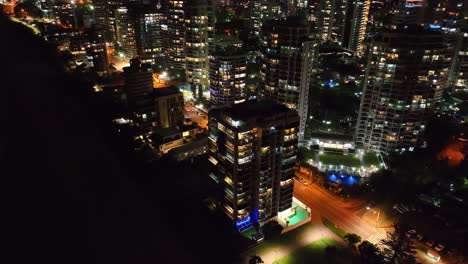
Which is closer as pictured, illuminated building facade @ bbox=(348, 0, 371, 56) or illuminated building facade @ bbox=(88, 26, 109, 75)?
illuminated building facade @ bbox=(88, 26, 109, 75)

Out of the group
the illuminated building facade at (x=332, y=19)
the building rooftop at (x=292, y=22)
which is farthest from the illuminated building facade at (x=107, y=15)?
the building rooftop at (x=292, y=22)

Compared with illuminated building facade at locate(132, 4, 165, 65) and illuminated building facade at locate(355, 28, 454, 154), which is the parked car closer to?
illuminated building facade at locate(355, 28, 454, 154)

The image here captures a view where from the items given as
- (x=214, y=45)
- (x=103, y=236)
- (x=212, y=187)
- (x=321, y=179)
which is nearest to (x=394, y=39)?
(x=321, y=179)

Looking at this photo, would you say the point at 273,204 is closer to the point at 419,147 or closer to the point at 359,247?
the point at 359,247

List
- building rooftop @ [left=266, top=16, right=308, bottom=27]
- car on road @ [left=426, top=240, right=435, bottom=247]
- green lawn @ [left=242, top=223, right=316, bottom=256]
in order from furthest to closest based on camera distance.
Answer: building rooftop @ [left=266, top=16, right=308, bottom=27] < car on road @ [left=426, top=240, right=435, bottom=247] < green lawn @ [left=242, top=223, right=316, bottom=256]

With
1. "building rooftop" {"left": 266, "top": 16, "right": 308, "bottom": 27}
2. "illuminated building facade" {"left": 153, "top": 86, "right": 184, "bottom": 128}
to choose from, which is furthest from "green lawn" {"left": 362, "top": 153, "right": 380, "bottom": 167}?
"illuminated building facade" {"left": 153, "top": 86, "right": 184, "bottom": 128}

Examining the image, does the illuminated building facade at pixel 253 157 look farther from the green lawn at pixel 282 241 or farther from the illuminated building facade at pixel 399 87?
the illuminated building facade at pixel 399 87
